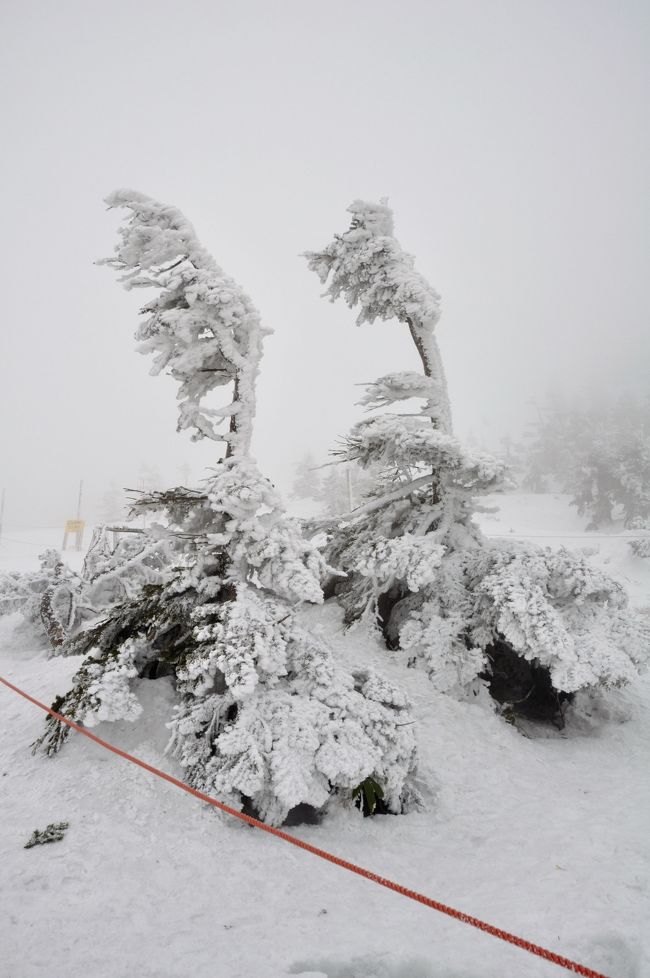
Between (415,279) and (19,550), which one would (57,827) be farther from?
(19,550)

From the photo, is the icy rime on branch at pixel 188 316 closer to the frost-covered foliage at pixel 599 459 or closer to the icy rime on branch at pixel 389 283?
the icy rime on branch at pixel 389 283

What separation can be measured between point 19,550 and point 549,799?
136ft

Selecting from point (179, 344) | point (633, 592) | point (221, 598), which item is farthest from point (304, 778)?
point (633, 592)

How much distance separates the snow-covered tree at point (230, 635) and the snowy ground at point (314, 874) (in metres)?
0.45

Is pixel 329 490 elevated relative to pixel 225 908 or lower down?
elevated

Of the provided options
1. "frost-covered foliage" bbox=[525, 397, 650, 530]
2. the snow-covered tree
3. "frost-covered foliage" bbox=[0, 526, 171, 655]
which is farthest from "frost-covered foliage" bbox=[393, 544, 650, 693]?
"frost-covered foliage" bbox=[525, 397, 650, 530]

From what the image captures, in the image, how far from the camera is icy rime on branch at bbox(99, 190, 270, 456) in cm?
685

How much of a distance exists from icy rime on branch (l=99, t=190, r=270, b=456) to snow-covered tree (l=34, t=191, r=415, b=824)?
2cm

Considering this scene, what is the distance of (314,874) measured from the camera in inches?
166

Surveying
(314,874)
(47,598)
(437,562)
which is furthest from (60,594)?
(314,874)

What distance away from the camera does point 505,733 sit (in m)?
7.61

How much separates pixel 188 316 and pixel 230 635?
466 centimetres

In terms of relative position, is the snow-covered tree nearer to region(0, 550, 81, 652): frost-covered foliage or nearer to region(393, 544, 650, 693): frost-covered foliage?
region(393, 544, 650, 693): frost-covered foliage

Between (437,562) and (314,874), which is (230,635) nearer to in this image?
(314,874)
